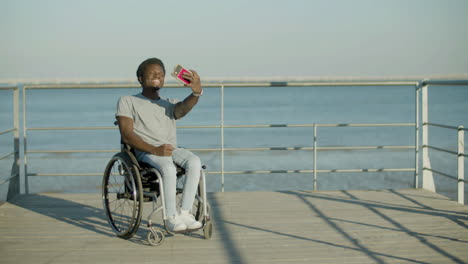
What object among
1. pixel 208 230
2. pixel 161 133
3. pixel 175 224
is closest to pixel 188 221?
pixel 175 224

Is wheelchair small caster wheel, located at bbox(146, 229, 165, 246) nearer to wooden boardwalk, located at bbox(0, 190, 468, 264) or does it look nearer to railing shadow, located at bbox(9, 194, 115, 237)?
wooden boardwalk, located at bbox(0, 190, 468, 264)

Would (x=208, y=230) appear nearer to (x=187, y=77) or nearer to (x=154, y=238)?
(x=154, y=238)

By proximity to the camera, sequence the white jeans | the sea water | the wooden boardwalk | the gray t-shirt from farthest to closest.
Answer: the sea water < the gray t-shirt < the white jeans < the wooden boardwalk

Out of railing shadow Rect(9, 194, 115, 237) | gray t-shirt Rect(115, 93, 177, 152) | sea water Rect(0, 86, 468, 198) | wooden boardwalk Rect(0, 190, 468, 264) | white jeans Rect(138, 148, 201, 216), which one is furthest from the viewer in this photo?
sea water Rect(0, 86, 468, 198)

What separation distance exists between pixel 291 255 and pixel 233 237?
418 millimetres

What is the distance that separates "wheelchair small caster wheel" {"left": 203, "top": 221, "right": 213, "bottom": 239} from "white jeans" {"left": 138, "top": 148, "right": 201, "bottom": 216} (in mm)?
171

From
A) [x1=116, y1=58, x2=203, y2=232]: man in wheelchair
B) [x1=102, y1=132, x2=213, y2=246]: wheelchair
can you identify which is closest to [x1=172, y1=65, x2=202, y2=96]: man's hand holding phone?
[x1=116, y1=58, x2=203, y2=232]: man in wheelchair

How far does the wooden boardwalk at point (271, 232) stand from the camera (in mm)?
2799

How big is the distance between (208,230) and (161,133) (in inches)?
21.0

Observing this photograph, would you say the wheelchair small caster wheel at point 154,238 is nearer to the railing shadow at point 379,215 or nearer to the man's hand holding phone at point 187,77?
the man's hand holding phone at point 187,77

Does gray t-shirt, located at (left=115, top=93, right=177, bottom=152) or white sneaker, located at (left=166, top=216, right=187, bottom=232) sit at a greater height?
gray t-shirt, located at (left=115, top=93, right=177, bottom=152)

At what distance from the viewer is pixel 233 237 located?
3143 mm

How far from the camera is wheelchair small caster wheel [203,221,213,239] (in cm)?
308

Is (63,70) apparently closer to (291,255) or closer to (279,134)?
(279,134)
